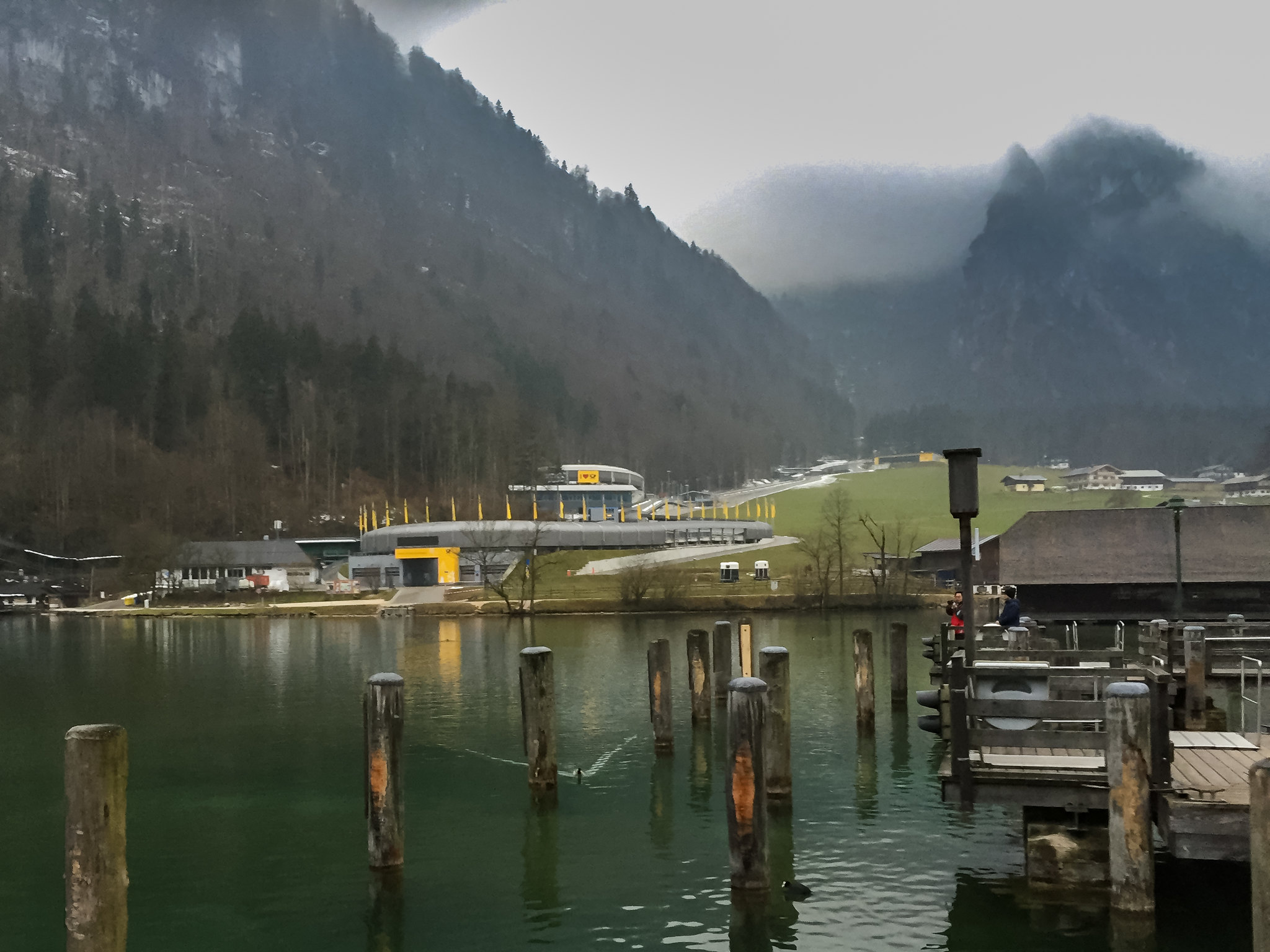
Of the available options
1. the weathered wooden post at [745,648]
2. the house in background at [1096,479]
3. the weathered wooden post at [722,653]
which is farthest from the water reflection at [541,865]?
the house in background at [1096,479]

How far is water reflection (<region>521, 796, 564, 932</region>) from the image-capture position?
597 inches

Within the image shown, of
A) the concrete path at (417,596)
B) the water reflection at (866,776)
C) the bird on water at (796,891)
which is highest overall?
the concrete path at (417,596)

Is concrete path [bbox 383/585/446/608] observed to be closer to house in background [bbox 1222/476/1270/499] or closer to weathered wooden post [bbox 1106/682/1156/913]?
weathered wooden post [bbox 1106/682/1156/913]

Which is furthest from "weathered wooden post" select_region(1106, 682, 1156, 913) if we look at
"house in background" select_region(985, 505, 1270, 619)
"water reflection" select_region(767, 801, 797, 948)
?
"house in background" select_region(985, 505, 1270, 619)

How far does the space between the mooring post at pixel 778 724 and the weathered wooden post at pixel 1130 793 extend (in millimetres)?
7356

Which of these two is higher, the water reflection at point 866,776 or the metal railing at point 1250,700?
the metal railing at point 1250,700

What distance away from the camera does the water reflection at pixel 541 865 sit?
49.8 feet

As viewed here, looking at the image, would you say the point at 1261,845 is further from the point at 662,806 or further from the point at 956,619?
the point at 956,619

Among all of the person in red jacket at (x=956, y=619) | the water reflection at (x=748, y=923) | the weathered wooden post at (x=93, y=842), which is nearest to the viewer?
the weathered wooden post at (x=93, y=842)

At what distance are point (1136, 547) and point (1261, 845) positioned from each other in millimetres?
44874

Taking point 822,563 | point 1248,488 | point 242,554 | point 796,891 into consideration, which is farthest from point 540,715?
point 1248,488

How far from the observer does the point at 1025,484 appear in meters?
177

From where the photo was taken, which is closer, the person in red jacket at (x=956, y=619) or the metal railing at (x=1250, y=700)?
the metal railing at (x=1250, y=700)

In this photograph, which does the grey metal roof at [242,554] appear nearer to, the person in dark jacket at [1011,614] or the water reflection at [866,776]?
the water reflection at [866,776]
